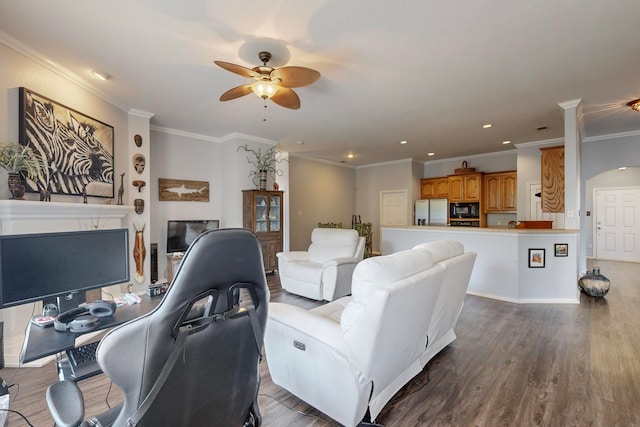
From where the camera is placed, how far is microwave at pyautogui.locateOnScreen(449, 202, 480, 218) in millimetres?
7137

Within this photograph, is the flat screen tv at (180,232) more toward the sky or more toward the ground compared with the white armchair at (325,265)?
more toward the sky

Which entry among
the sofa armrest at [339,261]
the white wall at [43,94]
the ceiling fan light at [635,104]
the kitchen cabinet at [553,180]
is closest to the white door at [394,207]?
the kitchen cabinet at [553,180]

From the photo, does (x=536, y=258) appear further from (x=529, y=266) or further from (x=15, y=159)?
(x=15, y=159)

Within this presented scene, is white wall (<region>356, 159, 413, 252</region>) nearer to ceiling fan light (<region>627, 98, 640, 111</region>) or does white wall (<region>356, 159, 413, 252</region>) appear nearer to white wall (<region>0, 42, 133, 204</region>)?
ceiling fan light (<region>627, 98, 640, 111</region>)

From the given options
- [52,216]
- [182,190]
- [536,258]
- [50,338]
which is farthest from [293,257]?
[536,258]

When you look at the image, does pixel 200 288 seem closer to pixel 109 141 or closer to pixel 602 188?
pixel 109 141

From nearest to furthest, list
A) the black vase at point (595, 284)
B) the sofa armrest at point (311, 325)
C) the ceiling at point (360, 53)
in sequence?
the sofa armrest at point (311, 325) < the ceiling at point (360, 53) < the black vase at point (595, 284)

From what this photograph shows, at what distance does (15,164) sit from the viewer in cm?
234

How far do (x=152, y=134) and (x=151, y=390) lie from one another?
197 inches

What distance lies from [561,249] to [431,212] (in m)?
3.80

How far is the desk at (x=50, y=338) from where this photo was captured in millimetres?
1180

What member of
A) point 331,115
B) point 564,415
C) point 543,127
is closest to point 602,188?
point 543,127

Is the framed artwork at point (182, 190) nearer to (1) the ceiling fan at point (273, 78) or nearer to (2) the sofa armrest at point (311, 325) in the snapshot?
(1) the ceiling fan at point (273, 78)

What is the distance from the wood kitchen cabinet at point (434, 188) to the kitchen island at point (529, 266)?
11.2 ft
